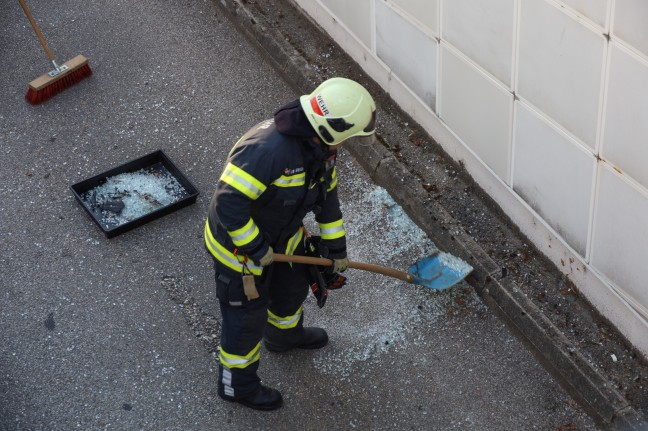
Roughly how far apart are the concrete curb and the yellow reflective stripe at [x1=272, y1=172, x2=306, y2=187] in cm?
162

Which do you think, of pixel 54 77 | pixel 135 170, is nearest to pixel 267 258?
pixel 135 170

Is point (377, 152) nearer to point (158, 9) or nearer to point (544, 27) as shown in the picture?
point (544, 27)

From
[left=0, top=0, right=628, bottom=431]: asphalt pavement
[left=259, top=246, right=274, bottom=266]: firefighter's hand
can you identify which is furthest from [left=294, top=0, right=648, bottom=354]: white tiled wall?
[left=259, top=246, right=274, bottom=266]: firefighter's hand

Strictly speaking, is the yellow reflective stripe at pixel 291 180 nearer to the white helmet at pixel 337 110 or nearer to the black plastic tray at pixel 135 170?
the white helmet at pixel 337 110

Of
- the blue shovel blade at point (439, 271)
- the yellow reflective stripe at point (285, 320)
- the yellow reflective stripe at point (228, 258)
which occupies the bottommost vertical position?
the blue shovel blade at point (439, 271)

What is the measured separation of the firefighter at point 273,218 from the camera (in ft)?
13.5

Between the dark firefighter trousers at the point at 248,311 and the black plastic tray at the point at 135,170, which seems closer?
the dark firefighter trousers at the point at 248,311

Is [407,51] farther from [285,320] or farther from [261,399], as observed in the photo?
[261,399]

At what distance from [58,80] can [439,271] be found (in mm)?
3463

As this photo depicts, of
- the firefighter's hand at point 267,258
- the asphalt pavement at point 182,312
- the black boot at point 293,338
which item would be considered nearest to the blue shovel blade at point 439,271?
the asphalt pavement at point 182,312

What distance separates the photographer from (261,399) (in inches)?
190

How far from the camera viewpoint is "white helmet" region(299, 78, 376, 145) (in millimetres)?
4105

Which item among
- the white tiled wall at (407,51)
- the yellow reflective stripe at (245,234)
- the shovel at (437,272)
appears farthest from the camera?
the white tiled wall at (407,51)

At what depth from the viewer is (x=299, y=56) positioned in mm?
6980
